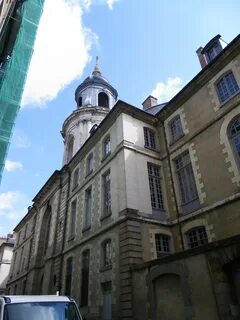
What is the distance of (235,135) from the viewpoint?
35.2ft

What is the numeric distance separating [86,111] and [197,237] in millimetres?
17830

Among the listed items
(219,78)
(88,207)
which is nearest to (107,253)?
(88,207)

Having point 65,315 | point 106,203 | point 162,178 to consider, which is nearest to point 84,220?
point 106,203

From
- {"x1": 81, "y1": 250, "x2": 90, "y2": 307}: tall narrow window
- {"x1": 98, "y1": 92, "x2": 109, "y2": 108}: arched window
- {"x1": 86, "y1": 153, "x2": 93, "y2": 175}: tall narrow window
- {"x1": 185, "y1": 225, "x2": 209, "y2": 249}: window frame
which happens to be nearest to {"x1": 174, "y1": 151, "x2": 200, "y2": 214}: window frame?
{"x1": 185, "y1": 225, "x2": 209, "y2": 249}: window frame

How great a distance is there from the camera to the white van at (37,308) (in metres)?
5.30

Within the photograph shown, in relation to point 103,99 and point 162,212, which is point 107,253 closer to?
point 162,212

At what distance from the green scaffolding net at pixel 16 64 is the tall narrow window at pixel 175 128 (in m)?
8.43

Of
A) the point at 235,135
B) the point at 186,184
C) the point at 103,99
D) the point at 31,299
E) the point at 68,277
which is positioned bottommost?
the point at 31,299

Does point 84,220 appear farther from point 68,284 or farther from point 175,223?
point 175,223

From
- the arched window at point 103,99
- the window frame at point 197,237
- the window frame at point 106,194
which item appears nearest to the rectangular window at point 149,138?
the window frame at point 106,194

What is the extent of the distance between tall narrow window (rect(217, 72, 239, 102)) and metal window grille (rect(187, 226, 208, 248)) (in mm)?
5887

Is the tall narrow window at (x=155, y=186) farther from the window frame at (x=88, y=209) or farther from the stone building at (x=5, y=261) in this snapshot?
the stone building at (x=5, y=261)

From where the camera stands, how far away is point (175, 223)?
12.0m

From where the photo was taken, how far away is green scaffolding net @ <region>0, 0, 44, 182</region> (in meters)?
12.4
